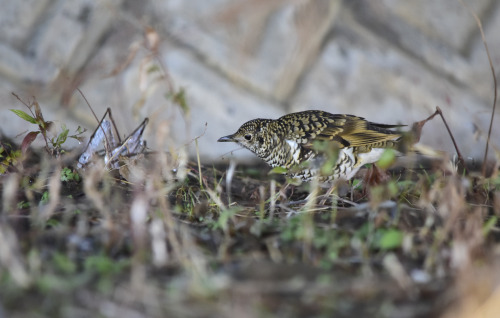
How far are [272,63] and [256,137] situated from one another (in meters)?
1.55

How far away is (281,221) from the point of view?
2574 mm

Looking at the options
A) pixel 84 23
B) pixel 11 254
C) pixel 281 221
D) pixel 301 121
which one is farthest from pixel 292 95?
pixel 11 254

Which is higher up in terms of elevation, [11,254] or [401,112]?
[401,112]

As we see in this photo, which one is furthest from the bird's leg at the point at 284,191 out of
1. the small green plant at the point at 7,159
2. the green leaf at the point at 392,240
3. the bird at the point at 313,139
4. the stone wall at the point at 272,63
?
the small green plant at the point at 7,159

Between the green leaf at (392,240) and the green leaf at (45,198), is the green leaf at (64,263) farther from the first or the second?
the green leaf at (392,240)

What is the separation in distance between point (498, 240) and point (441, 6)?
290cm

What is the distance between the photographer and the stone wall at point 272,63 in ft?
14.9

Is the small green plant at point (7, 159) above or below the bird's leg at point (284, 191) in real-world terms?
above

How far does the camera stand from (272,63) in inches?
190

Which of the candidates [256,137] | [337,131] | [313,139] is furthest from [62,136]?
[337,131]

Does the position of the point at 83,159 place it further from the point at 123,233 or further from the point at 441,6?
the point at 441,6

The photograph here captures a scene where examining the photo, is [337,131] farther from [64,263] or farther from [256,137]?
[64,263]

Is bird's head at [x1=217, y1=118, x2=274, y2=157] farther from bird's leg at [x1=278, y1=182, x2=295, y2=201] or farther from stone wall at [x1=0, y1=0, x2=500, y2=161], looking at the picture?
stone wall at [x1=0, y1=0, x2=500, y2=161]

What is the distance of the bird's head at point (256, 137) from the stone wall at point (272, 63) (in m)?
1.12
